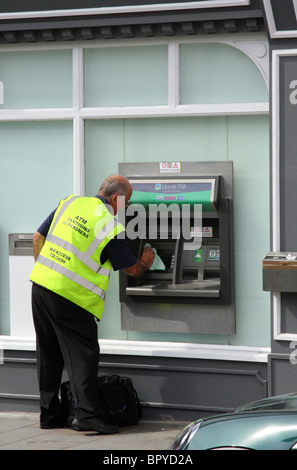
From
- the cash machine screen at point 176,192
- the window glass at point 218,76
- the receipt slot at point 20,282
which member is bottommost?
the receipt slot at point 20,282

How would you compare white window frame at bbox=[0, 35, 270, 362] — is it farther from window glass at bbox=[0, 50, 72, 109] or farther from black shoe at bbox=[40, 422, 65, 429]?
black shoe at bbox=[40, 422, 65, 429]

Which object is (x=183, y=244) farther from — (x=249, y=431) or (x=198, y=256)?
(x=249, y=431)

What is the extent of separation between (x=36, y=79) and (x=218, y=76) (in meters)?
1.54

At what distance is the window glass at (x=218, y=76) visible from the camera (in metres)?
6.60

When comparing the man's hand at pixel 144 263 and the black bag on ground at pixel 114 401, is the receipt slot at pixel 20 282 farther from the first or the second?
the man's hand at pixel 144 263

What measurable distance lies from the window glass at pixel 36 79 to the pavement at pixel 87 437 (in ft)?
8.51

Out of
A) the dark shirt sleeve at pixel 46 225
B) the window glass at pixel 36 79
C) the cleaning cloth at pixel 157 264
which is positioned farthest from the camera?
the window glass at pixel 36 79

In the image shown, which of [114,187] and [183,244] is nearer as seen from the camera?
[114,187]

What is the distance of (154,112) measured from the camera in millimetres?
6824

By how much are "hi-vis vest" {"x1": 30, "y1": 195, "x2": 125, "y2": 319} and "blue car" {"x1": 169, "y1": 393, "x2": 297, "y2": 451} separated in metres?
2.11

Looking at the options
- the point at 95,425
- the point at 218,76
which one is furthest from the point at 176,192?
the point at 95,425

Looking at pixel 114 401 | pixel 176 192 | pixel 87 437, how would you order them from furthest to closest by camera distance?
1. pixel 176 192
2. pixel 114 401
3. pixel 87 437

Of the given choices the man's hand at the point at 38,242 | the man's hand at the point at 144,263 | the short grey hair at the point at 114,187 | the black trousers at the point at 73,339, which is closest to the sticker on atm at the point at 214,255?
the man's hand at the point at 144,263
